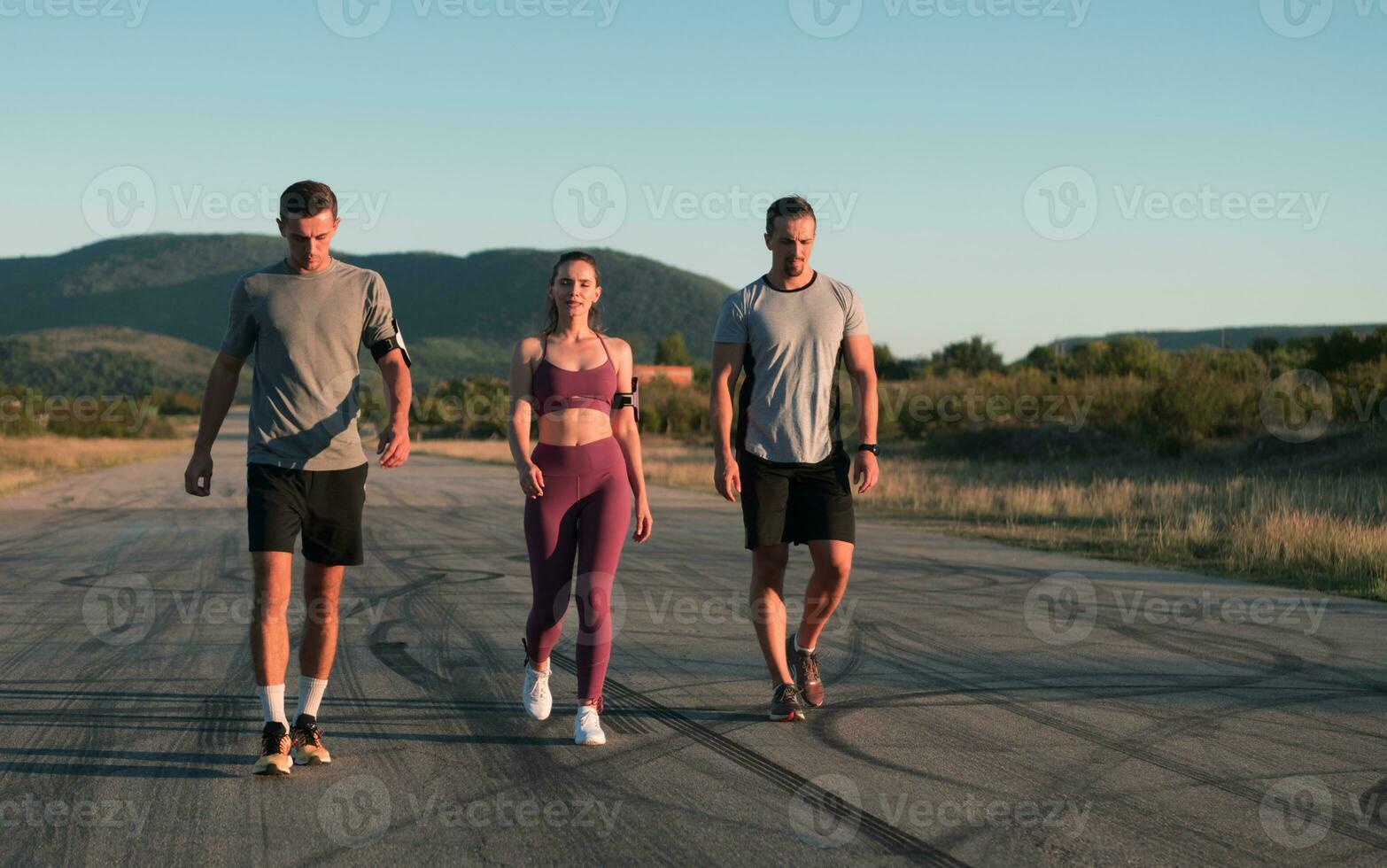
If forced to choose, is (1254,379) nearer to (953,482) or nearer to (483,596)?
(953,482)

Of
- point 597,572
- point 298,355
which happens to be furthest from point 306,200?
point 597,572

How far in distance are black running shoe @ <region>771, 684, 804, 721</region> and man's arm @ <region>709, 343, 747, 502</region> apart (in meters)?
0.91

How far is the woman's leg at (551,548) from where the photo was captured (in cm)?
563

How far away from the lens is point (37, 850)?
409 cm

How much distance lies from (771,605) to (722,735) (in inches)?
29.5

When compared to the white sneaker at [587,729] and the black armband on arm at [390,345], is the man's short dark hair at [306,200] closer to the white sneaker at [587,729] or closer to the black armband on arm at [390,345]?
the black armband on arm at [390,345]

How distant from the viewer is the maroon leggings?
18.4ft

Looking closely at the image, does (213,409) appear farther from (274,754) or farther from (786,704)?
(786,704)

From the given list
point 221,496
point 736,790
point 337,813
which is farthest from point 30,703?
point 221,496

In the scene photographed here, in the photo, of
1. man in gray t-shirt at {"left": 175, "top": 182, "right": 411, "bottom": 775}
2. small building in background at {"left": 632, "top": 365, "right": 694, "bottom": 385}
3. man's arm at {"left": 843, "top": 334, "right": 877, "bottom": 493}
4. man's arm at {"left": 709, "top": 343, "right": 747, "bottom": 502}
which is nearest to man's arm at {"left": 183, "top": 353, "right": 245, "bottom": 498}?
man in gray t-shirt at {"left": 175, "top": 182, "right": 411, "bottom": 775}

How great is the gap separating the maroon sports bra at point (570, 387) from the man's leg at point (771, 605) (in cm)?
104

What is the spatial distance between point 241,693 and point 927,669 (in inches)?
141

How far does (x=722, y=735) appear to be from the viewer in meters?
5.58

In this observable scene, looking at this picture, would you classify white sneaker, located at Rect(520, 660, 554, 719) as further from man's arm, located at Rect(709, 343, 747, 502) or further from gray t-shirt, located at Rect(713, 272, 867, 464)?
gray t-shirt, located at Rect(713, 272, 867, 464)
